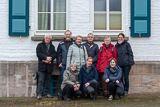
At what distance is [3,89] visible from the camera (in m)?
8.70

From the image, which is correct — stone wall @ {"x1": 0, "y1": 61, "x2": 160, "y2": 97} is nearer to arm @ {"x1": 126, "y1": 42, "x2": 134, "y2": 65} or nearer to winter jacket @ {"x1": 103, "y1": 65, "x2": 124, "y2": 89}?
arm @ {"x1": 126, "y1": 42, "x2": 134, "y2": 65}

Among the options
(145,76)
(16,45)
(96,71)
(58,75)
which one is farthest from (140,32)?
(16,45)

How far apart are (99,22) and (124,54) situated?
4.88 ft

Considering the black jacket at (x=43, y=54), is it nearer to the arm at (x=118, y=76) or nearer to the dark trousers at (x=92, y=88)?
the dark trousers at (x=92, y=88)

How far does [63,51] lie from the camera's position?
27.4 feet

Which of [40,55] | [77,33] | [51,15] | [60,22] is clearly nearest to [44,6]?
[51,15]

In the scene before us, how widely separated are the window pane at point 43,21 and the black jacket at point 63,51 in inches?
40.5

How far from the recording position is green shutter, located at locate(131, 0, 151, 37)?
29.2 feet

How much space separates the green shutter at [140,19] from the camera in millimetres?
8898

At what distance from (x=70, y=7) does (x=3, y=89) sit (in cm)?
314

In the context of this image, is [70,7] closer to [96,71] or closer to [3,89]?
[96,71]

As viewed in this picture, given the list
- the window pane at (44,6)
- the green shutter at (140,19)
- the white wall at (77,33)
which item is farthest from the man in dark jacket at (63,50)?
the green shutter at (140,19)

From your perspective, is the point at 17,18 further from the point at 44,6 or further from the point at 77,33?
the point at 77,33

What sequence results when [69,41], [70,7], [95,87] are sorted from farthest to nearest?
[70,7]
[69,41]
[95,87]
